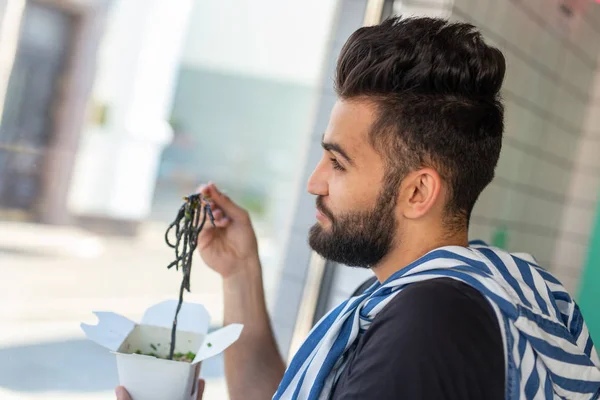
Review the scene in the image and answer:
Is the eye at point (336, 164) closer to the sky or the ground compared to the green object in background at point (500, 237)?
closer to the sky

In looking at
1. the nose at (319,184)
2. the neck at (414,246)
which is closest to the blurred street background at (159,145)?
the nose at (319,184)

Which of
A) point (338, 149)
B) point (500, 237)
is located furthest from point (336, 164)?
point (500, 237)

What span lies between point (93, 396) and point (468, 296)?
3.57 ft

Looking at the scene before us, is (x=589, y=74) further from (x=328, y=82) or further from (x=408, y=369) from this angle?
(x=408, y=369)

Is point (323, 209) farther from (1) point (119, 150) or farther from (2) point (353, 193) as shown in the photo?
(1) point (119, 150)

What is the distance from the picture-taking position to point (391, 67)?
1153 millimetres

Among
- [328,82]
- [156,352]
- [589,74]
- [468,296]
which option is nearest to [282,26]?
[328,82]

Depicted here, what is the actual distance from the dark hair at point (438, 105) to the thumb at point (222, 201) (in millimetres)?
408

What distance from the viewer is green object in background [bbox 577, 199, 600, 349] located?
283 cm

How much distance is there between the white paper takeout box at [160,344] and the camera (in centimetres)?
116

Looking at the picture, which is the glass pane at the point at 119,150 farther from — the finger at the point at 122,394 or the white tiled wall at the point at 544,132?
the white tiled wall at the point at 544,132

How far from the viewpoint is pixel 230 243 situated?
1521 mm

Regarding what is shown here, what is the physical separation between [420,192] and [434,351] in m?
0.34

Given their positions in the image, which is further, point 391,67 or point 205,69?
point 205,69
